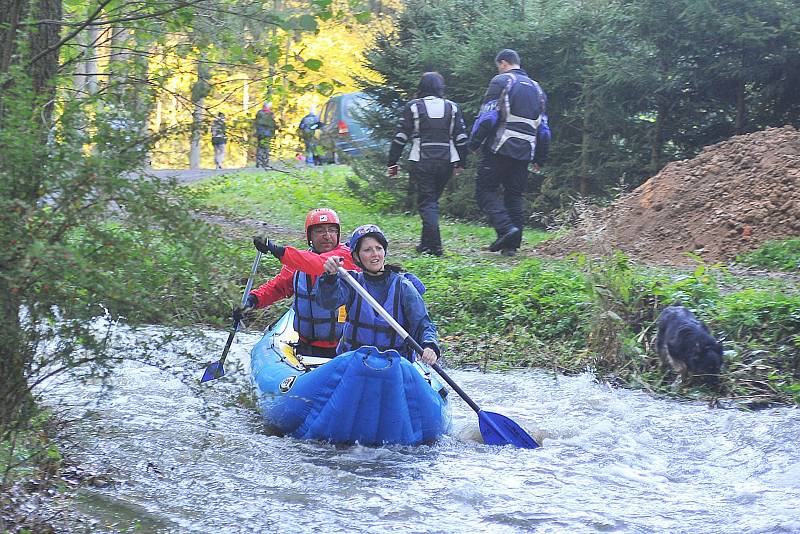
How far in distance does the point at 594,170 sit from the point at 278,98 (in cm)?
993

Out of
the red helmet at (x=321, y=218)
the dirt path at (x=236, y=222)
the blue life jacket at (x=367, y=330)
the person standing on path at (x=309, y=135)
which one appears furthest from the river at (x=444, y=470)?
the red helmet at (x=321, y=218)

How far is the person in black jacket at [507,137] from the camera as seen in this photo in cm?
1172

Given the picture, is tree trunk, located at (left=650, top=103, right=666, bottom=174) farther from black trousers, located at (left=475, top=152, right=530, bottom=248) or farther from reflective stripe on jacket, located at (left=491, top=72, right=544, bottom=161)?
reflective stripe on jacket, located at (left=491, top=72, right=544, bottom=161)

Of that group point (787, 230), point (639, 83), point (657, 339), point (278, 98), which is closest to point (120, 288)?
point (278, 98)

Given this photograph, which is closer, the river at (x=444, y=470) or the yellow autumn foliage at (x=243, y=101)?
the yellow autumn foliage at (x=243, y=101)

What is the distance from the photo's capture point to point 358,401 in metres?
6.62

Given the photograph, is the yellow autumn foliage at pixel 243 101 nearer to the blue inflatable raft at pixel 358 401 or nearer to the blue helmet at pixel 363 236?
the blue helmet at pixel 363 236

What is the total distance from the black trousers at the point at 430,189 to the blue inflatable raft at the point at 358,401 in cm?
504

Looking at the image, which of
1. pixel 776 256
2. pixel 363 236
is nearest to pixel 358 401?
pixel 363 236

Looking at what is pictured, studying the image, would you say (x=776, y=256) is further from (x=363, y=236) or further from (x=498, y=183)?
(x=363, y=236)

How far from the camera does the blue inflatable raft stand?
21.4ft

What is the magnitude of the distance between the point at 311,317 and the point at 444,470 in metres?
1.76

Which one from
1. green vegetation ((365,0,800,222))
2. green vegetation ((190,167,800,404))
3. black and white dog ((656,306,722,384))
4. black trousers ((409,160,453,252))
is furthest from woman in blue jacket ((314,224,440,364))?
green vegetation ((365,0,800,222))

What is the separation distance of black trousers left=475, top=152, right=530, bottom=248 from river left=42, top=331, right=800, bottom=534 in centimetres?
400
